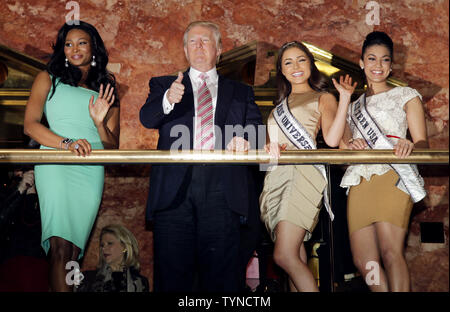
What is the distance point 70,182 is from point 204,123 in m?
0.63

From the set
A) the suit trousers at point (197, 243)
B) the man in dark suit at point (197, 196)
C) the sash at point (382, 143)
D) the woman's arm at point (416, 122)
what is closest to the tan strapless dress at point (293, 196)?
the man in dark suit at point (197, 196)

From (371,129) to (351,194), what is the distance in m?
0.32

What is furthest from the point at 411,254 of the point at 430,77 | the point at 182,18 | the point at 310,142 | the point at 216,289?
the point at 182,18

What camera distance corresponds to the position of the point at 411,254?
3.67 metres

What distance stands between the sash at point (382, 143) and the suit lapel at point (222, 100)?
2.11ft

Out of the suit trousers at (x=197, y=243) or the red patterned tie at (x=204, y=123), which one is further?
the red patterned tie at (x=204, y=123)

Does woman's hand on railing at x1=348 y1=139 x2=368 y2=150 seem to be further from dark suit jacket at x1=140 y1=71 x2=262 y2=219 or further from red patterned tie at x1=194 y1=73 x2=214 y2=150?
red patterned tie at x1=194 y1=73 x2=214 y2=150

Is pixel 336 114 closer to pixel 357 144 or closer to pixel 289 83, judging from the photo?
pixel 357 144

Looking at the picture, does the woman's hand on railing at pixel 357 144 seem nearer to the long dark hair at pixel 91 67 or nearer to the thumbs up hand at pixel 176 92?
the thumbs up hand at pixel 176 92

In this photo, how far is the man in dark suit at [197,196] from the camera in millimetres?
2268

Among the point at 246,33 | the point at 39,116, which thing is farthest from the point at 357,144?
the point at 246,33

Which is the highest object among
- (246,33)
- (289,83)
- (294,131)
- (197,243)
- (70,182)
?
(246,33)

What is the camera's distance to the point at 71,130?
2.60m

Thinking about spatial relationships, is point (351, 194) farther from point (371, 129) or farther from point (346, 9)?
point (346, 9)
